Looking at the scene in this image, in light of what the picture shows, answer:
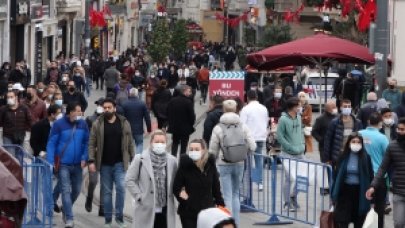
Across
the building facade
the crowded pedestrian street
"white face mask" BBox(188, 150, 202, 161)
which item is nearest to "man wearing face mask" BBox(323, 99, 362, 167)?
the crowded pedestrian street

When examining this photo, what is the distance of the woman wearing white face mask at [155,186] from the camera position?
49.7ft

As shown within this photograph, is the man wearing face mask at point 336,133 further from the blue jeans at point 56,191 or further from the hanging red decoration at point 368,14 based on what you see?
the hanging red decoration at point 368,14

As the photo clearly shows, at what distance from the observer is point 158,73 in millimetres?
54062

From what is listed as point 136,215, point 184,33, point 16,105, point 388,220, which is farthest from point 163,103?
point 184,33

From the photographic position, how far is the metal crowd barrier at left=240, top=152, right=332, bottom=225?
18188mm

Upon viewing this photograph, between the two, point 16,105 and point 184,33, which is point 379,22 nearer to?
point 16,105

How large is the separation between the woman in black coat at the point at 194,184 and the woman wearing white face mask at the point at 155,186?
9.6 inches

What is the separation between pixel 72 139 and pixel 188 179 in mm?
3500

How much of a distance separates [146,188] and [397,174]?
2788 millimetres

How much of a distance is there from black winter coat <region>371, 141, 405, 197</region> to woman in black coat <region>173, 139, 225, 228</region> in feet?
6.15

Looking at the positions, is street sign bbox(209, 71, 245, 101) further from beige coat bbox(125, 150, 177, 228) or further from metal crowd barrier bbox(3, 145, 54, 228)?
beige coat bbox(125, 150, 177, 228)

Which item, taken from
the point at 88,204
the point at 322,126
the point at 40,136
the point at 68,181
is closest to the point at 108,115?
the point at 68,181

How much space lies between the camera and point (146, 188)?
49.9ft

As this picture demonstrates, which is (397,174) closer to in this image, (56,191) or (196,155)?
(196,155)
